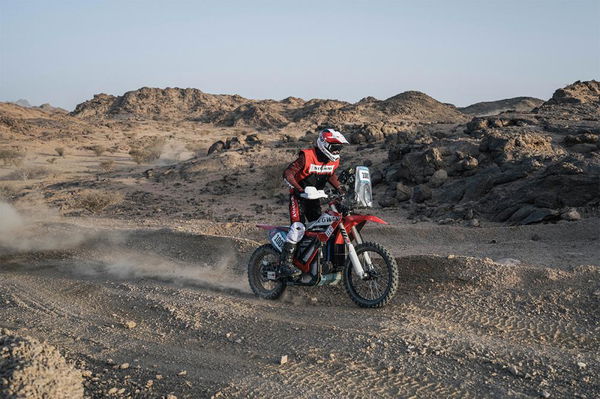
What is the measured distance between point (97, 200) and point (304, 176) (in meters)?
13.6

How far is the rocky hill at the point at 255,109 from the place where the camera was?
48.0 metres

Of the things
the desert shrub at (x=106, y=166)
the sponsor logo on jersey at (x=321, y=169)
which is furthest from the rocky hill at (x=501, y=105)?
the sponsor logo on jersey at (x=321, y=169)

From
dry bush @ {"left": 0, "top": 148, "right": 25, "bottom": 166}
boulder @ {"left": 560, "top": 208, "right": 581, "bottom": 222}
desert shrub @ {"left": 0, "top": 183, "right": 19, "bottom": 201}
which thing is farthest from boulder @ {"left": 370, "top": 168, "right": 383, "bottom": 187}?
dry bush @ {"left": 0, "top": 148, "right": 25, "bottom": 166}

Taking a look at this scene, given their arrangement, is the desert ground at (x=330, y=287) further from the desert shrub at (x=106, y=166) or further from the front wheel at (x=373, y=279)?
the desert shrub at (x=106, y=166)

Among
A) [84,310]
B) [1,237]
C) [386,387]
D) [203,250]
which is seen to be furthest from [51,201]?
[386,387]

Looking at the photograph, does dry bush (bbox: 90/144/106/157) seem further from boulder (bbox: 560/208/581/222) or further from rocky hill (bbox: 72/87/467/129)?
boulder (bbox: 560/208/581/222)

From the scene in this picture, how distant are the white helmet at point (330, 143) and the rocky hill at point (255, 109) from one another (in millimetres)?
32739

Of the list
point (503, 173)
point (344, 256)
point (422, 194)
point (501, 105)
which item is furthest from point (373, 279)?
point (501, 105)

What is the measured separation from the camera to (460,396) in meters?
4.75

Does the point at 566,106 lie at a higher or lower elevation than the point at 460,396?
higher

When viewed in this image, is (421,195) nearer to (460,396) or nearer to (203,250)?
(203,250)

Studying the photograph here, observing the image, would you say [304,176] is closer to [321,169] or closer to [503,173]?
[321,169]

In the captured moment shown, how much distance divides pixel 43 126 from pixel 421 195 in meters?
39.4

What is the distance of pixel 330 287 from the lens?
7957mm
